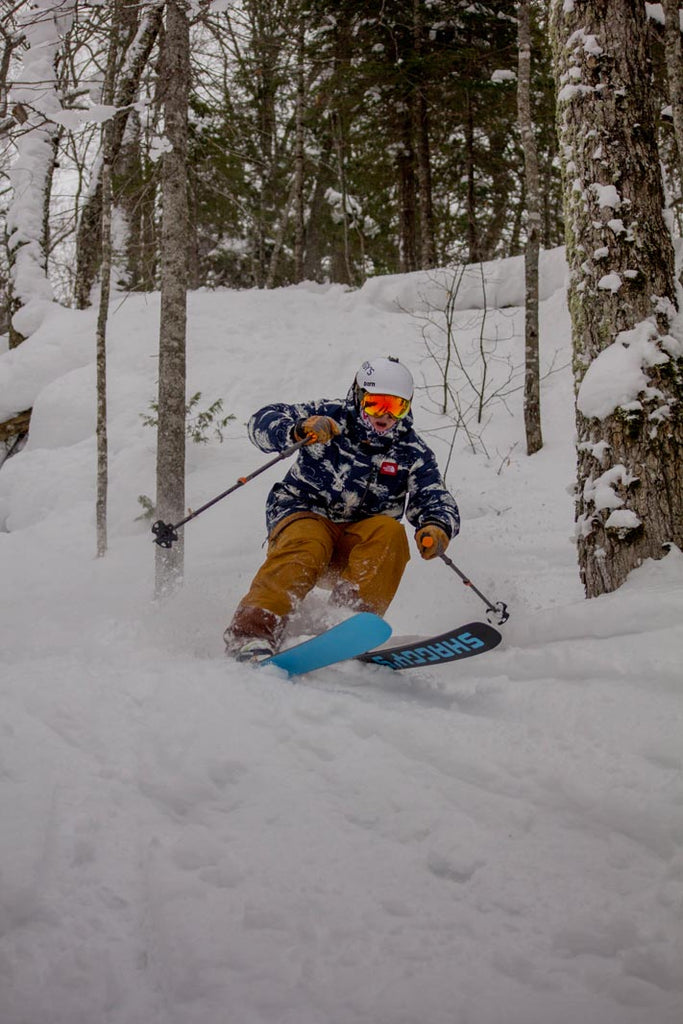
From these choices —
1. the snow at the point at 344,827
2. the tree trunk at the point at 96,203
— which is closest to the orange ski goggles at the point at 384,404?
the snow at the point at 344,827

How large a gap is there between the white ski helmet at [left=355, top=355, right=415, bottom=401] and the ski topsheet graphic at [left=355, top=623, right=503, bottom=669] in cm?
→ 155

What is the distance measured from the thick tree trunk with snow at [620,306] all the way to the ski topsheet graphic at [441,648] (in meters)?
Result: 0.85

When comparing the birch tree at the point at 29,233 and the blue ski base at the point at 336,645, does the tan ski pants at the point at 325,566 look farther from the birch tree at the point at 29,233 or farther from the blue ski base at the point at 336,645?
the birch tree at the point at 29,233

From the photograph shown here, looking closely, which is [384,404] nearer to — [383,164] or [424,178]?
[424,178]

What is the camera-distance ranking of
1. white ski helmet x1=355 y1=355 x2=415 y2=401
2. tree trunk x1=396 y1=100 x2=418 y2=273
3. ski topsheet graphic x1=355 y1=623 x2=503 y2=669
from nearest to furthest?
ski topsheet graphic x1=355 y1=623 x2=503 y2=669, white ski helmet x1=355 y1=355 x2=415 y2=401, tree trunk x1=396 y1=100 x2=418 y2=273

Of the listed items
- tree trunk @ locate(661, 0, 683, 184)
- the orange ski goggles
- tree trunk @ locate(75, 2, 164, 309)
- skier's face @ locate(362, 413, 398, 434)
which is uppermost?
tree trunk @ locate(75, 2, 164, 309)

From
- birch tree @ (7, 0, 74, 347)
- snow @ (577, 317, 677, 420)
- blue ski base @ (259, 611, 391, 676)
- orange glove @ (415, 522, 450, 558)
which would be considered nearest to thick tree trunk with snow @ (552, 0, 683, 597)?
snow @ (577, 317, 677, 420)

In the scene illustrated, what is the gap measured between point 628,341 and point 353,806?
2639 millimetres

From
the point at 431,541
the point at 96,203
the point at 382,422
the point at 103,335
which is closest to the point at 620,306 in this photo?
the point at 382,422

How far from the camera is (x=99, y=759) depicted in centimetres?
216

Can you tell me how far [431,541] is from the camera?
3.65 m

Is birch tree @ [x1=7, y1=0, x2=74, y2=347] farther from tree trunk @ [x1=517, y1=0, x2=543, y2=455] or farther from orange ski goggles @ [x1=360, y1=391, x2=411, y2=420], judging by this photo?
orange ski goggles @ [x1=360, y1=391, x2=411, y2=420]

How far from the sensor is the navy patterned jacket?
13.1 feet

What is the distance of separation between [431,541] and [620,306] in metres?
1.56
